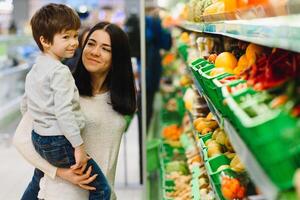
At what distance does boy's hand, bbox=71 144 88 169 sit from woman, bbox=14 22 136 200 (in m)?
0.17

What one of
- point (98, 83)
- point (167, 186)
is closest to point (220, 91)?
point (98, 83)

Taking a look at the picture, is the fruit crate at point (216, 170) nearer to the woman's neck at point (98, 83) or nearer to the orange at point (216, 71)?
the orange at point (216, 71)

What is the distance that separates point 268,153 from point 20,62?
26.7 ft

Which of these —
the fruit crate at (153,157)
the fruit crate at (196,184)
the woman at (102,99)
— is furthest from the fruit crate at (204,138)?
the fruit crate at (153,157)

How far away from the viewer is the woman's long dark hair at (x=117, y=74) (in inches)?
93.7

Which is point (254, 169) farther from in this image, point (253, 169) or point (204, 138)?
point (204, 138)

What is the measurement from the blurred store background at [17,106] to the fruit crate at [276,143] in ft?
5.54

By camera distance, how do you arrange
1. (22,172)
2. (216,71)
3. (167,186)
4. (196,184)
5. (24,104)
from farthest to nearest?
1. (167,186)
2. (196,184)
3. (22,172)
4. (24,104)
5. (216,71)

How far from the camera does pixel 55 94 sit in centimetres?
201

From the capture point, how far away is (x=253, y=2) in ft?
5.26

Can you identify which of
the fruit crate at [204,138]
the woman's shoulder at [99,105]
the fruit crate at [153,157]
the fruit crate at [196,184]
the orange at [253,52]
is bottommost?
the fruit crate at [153,157]

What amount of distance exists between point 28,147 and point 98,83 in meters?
0.46

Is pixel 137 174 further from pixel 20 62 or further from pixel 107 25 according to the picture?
pixel 20 62

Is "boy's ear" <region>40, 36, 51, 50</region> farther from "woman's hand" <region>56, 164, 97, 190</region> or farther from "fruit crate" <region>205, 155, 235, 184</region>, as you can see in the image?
"fruit crate" <region>205, 155, 235, 184</region>
